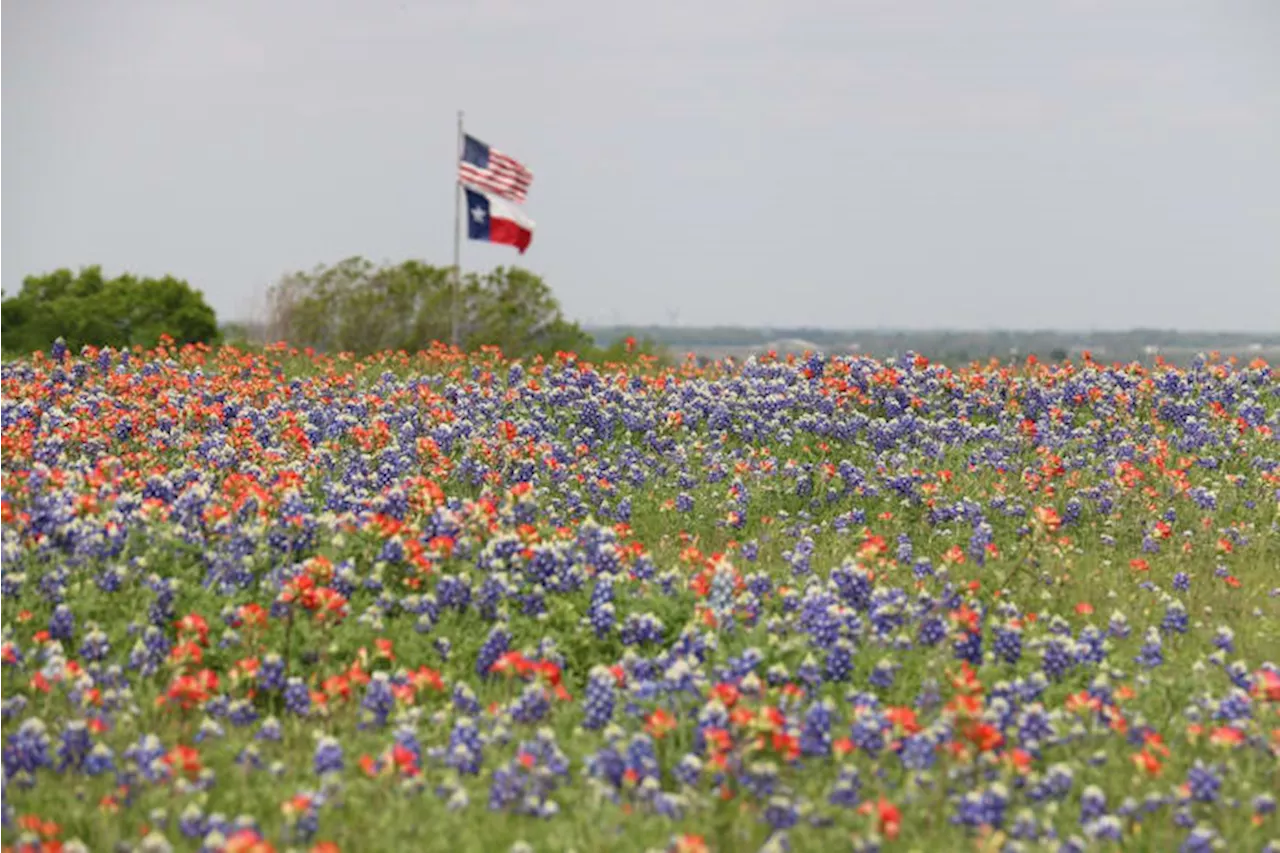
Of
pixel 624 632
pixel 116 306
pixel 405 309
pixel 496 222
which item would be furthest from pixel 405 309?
pixel 624 632

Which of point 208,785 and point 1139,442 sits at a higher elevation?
point 1139,442

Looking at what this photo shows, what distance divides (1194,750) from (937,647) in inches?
59.1

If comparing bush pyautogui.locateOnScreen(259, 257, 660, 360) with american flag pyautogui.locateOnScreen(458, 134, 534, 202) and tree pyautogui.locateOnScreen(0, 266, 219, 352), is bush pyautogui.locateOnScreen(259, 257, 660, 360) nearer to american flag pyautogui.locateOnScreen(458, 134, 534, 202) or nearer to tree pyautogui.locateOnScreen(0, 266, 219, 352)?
tree pyautogui.locateOnScreen(0, 266, 219, 352)

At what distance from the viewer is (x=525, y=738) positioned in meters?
7.61

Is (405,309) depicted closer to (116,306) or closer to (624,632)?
(116,306)

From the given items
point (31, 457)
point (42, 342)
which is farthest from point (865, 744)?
point (42, 342)

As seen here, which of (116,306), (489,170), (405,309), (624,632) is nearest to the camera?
(624,632)

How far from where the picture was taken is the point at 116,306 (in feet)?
143

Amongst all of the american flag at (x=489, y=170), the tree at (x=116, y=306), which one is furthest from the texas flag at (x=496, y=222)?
the tree at (x=116, y=306)

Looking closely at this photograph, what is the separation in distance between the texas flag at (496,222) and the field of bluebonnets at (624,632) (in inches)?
711

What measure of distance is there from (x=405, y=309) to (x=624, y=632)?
4340cm

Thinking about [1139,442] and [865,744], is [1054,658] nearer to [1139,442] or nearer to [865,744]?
[865,744]

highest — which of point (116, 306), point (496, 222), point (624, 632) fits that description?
point (496, 222)

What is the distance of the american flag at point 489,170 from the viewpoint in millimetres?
32094
